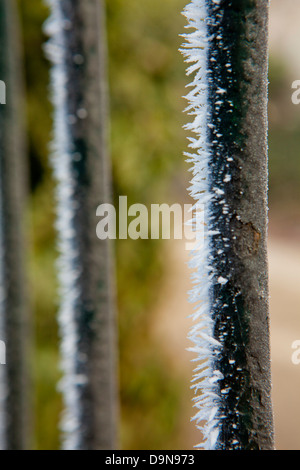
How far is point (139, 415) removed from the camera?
2076 mm

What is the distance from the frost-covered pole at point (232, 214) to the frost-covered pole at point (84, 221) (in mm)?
240

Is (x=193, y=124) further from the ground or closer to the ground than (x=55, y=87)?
closer to the ground

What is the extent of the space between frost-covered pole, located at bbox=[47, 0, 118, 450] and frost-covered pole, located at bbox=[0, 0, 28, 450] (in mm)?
175

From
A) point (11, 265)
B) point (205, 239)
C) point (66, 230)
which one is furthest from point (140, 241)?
point (205, 239)

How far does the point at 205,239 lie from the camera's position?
6.7 inches

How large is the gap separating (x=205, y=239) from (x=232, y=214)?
0.01 meters

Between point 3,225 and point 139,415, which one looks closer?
point 3,225

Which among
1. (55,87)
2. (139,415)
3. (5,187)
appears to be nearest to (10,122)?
(5,187)

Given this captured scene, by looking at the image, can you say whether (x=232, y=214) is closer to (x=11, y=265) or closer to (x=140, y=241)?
(x=11, y=265)

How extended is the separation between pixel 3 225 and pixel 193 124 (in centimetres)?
46

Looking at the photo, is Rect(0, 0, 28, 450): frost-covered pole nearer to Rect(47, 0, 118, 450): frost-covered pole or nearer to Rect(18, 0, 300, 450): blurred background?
Rect(47, 0, 118, 450): frost-covered pole

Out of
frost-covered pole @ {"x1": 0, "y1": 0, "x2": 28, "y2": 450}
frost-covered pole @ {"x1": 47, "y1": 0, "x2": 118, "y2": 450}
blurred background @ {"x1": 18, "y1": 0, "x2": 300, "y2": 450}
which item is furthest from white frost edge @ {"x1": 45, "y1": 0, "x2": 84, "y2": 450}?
blurred background @ {"x1": 18, "y1": 0, "x2": 300, "y2": 450}

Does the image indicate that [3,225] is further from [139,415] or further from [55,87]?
[139,415]

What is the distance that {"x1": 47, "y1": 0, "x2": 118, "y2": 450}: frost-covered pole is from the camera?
391 millimetres
